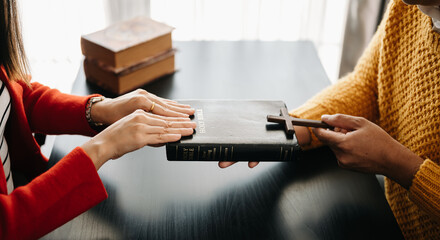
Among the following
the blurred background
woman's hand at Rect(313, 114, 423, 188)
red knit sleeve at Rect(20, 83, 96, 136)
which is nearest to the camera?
woman's hand at Rect(313, 114, 423, 188)

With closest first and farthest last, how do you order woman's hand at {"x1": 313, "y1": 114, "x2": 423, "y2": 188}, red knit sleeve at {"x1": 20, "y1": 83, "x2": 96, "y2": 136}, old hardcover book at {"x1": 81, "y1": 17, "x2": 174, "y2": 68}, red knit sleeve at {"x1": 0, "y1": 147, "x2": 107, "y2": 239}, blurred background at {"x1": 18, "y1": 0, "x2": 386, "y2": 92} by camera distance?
Answer: 1. red knit sleeve at {"x1": 0, "y1": 147, "x2": 107, "y2": 239}
2. woman's hand at {"x1": 313, "y1": 114, "x2": 423, "y2": 188}
3. red knit sleeve at {"x1": 20, "y1": 83, "x2": 96, "y2": 136}
4. old hardcover book at {"x1": 81, "y1": 17, "x2": 174, "y2": 68}
5. blurred background at {"x1": 18, "y1": 0, "x2": 386, "y2": 92}

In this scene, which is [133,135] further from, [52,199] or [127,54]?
[127,54]

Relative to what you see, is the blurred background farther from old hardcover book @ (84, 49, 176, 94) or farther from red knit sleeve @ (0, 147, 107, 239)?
red knit sleeve @ (0, 147, 107, 239)

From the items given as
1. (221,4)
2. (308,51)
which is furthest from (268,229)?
(221,4)

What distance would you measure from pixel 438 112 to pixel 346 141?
0.72 ft

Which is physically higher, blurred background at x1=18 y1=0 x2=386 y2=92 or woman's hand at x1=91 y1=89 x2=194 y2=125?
woman's hand at x1=91 y1=89 x2=194 y2=125

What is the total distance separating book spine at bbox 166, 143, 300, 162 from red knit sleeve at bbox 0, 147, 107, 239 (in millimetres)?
164

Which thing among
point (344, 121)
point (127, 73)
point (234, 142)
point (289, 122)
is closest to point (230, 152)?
point (234, 142)

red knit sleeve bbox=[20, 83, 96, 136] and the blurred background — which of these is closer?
red knit sleeve bbox=[20, 83, 96, 136]

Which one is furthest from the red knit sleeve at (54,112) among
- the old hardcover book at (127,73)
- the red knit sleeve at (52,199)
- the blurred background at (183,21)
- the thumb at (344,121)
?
the blurred background at (183,21)

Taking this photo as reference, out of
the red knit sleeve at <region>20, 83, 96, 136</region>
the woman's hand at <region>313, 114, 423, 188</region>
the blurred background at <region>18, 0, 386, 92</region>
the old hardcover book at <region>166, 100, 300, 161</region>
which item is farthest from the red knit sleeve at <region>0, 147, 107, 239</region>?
the blurred background at <region>18, 0, 386, 92</region>

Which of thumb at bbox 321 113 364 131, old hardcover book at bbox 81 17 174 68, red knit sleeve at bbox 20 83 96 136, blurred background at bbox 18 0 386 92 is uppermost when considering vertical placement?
old hardcover book at bbox 81 17 174 68

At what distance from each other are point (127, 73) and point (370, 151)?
696 millimetres

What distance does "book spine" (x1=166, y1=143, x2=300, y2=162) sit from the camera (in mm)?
812
